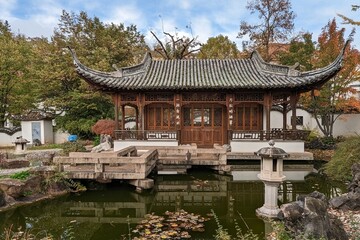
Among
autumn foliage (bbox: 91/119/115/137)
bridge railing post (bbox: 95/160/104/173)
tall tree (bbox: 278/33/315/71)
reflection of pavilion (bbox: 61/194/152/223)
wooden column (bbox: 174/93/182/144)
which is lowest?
reflection of pavilion (bbox: 61/194/152/223)

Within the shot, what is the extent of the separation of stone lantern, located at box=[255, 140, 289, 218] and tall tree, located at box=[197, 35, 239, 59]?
69.4 ft

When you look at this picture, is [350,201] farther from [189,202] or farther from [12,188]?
[12,188]

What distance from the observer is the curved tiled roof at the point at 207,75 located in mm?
11875

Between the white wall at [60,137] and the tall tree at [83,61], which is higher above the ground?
the tall tree at [83,61]

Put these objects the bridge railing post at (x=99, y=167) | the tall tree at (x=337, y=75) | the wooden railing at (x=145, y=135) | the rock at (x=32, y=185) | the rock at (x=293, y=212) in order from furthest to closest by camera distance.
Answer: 1. the tall tree at (x=337, y=75)
2. the wooden railing at (x=145, y=135)
3. the bridge railing post at (x=99, y=167)
4. the rock at (x=32, y=185)
5. the rock at (x=293, y=212)

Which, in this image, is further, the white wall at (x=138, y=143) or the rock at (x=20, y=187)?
the white wall at (x=138, y=143)

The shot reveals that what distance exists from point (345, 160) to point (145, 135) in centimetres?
841

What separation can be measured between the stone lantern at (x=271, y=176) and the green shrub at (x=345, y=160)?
138 inches

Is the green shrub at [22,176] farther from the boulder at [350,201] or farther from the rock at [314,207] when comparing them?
the boulder at [350,201]

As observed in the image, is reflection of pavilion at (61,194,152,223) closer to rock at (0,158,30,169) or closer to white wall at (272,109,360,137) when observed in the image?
rock at (0,158,30,169)

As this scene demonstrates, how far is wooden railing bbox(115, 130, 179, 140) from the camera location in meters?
12.9

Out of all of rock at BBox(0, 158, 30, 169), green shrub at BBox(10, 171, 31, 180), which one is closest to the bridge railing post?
green shrub at BBox(10, 171, 31, 180)

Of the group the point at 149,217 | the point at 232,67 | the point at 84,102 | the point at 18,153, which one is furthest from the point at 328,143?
the point at 18,153

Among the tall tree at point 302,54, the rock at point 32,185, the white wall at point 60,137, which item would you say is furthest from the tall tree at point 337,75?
the white wall at point 60,137
